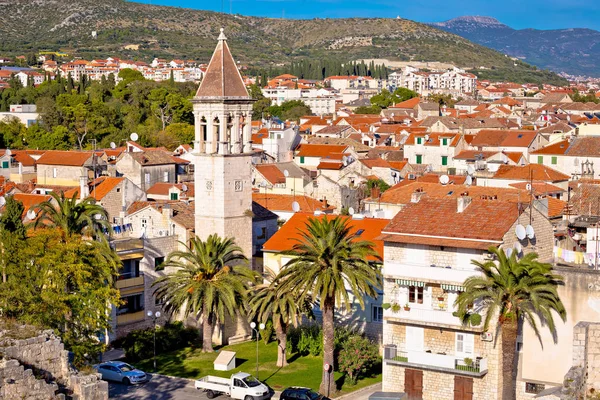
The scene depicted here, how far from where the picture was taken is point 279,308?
3975cm

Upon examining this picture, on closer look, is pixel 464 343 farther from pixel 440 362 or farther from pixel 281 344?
pixel 281 344

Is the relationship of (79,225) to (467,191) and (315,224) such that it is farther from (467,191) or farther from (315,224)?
(467,191)

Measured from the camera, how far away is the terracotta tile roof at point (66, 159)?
76875 millimetres

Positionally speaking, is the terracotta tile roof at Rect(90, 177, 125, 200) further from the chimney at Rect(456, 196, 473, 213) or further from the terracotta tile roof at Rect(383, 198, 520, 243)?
the chimney at Rect(456, 196, 473, 213)

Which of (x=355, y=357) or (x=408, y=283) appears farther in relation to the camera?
(x=355, y=357)

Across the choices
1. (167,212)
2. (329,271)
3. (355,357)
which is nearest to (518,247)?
(329,271)

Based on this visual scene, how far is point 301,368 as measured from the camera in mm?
40375

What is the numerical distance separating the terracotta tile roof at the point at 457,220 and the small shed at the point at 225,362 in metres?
8.24

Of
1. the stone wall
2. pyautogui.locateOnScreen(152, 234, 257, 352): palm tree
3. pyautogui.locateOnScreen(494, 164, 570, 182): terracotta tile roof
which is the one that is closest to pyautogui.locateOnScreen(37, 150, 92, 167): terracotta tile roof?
pyautogui.locateOnScreen(494, 164, 570, 182): terracotta tile roof

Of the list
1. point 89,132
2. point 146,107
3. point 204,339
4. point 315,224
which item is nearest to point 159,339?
point 204,339

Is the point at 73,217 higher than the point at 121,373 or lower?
higher

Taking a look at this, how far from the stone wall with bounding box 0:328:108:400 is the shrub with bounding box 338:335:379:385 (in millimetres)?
17454

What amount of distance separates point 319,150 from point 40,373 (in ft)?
249

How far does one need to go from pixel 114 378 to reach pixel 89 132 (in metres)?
80.9
